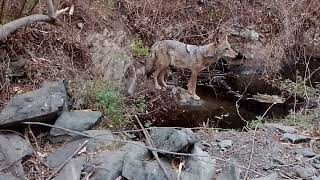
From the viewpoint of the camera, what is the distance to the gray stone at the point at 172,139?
434 cm

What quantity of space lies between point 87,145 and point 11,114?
0.85 meters

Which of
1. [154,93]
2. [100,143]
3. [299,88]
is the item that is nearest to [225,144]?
[100,143]

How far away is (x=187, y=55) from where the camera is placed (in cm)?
751

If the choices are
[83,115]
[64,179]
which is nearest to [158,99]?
[83,115]

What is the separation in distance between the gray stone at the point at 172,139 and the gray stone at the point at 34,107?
3.69ft

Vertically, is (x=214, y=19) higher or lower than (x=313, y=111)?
higher

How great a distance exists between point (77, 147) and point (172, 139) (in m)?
0.92

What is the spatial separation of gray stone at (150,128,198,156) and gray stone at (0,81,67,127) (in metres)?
1.13

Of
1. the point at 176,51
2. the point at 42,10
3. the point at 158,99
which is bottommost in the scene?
the point at 158,99

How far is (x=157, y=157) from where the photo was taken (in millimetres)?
4254

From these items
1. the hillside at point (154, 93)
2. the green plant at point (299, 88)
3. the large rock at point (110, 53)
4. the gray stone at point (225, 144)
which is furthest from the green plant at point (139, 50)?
the gray stone at point (225, 144)

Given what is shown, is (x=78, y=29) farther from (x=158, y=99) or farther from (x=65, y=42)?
(x=158, y=99)

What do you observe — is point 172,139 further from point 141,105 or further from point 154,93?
point 154,93

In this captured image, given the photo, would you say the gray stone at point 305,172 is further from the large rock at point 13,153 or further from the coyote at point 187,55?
the coyote at point 187,55
